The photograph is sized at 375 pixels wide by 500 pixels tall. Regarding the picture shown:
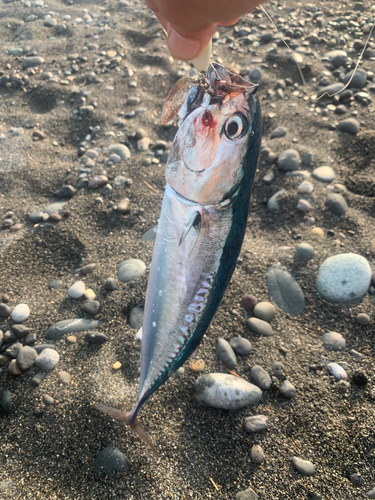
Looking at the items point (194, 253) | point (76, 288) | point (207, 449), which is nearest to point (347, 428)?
point (207, 449)

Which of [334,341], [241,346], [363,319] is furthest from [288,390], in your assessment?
[363,319]

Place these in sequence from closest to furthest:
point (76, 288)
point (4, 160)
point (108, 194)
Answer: point (76, 288) < point (108, 194) < point (4, 160)

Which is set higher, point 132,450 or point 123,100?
point 123,100

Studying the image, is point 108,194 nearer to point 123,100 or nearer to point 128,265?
point 128,265

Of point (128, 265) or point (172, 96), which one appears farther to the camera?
point (128, 265)

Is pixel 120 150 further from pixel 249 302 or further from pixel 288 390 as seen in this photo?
pixel 288 390

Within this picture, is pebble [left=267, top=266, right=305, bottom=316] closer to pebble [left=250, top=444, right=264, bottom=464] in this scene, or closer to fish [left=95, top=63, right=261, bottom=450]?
pebble [left=250, top=444, right=264, bottom=464]
